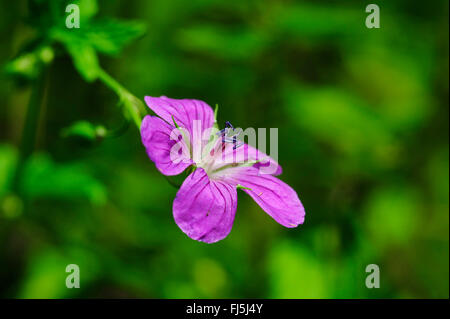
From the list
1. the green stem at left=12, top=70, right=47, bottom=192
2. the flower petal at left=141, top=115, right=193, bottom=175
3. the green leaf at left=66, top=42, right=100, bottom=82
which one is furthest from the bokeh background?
the flower petal at left=141, top=115, right=193, bottom=175

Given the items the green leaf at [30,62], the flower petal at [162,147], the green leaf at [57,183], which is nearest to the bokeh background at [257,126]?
the green leaf at [57,183]

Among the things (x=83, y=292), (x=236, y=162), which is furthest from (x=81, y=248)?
(x=236, y=162)

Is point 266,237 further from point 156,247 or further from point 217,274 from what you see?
point 156,247

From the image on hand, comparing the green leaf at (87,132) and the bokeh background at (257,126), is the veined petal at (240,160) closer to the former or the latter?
the green leaf at (87,132)

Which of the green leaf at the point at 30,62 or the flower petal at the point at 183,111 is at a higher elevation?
the green leaf at the point at 30,62

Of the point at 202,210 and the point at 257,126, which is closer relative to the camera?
the point at 202,210

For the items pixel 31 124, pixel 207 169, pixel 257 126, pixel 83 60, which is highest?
pixel 257 126

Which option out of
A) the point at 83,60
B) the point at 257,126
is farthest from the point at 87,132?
the point at 257,126

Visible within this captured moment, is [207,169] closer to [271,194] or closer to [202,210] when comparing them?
[271,194]
